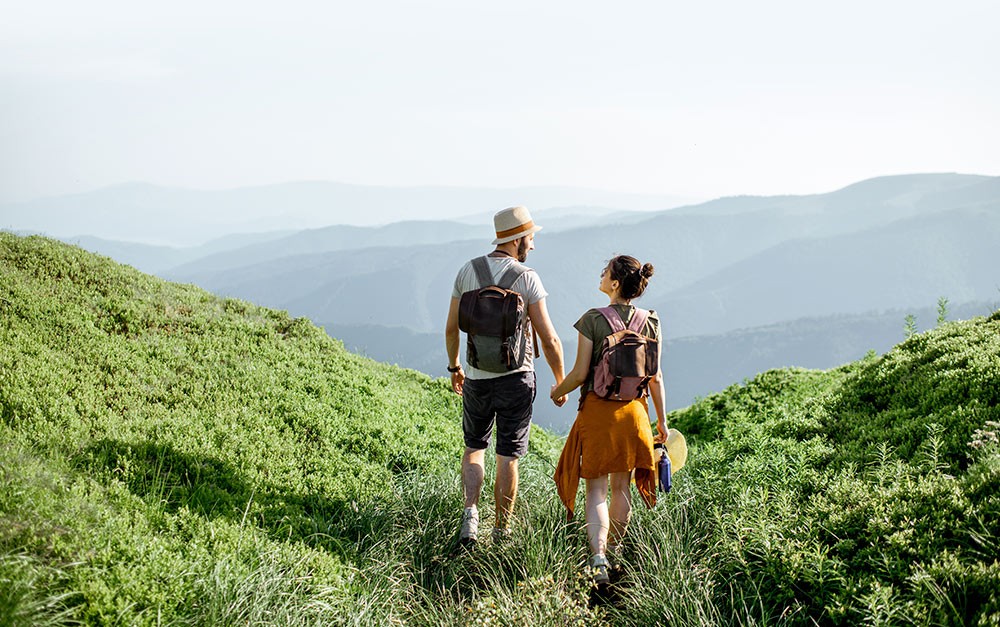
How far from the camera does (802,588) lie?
4.57 m

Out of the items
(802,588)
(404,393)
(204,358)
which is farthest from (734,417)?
(204,358)

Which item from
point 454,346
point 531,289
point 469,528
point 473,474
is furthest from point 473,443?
point 531,289

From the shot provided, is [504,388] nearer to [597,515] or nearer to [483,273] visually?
[483,273]

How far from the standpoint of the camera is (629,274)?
5.02 meters

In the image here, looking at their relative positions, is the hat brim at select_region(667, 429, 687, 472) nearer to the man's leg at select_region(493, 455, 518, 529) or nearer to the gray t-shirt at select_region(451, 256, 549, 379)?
the man's leg at select_region(493, 455, 518, 529)

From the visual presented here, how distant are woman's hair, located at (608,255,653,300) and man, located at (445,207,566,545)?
588 millimetres

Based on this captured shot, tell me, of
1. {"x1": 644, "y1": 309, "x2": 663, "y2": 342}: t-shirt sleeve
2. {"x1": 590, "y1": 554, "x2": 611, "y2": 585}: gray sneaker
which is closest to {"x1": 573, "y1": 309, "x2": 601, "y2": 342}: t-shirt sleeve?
{"x1": 644, "y1": 309, "x2": 663, "y2": 342}: t-shirt sleeve

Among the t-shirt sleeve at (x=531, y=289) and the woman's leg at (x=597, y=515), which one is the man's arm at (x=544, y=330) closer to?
the t-shirt sleeve at (x=531, y=289)

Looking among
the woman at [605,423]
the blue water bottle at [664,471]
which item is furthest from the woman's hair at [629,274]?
the blue water bottle at [664,471]

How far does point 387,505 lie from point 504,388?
1.79 metres

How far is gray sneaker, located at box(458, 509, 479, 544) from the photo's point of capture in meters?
5.54

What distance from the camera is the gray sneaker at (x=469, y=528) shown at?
5.54 meters

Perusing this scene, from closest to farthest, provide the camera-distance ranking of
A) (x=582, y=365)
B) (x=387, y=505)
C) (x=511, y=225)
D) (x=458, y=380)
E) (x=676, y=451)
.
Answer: (x=582, y=365) < (x=511, y=225) < (x=676, y=451) < (x=458, y=380) < (x=387, y=505)

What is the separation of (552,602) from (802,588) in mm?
1698
